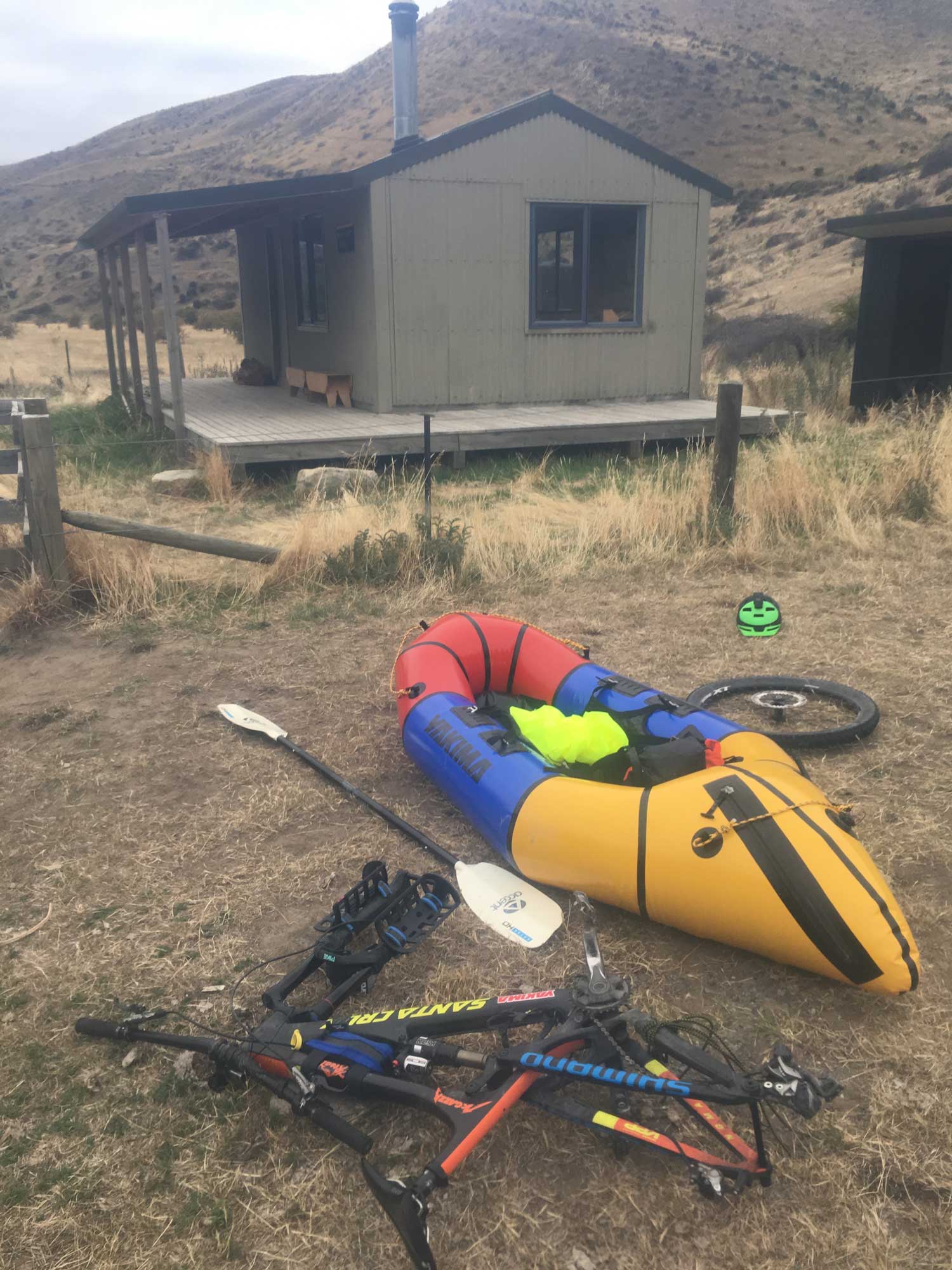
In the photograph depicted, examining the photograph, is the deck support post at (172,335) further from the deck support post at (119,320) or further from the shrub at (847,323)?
the shrub at (847,323)

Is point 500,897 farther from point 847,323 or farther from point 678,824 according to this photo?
point 847,323

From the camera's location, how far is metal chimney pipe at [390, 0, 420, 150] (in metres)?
13.2

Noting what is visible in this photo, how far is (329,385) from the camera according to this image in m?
12.6

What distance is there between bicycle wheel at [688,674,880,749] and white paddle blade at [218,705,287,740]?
1.74 meters

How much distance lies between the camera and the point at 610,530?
716 cm

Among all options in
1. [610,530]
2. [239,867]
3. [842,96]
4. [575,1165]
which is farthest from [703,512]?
[842,96]

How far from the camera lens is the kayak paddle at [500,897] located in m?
2.92

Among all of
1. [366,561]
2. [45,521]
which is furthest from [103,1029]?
[366,561]

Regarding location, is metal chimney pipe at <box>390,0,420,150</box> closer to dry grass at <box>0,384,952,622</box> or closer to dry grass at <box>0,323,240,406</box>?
dry grass at <box>0,384,952,622</box>

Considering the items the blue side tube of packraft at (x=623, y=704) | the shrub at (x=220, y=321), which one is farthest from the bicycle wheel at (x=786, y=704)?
the shrub at (x=220, y=321)

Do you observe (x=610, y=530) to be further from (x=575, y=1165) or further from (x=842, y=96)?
(x=842, y=96)

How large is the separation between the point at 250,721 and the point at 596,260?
1060 centimetres

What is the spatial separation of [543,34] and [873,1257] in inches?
3229

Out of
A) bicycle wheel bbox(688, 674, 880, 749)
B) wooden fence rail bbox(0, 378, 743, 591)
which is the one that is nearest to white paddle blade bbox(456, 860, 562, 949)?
bicycle wheel bbox(688, 674, 880, 749)
